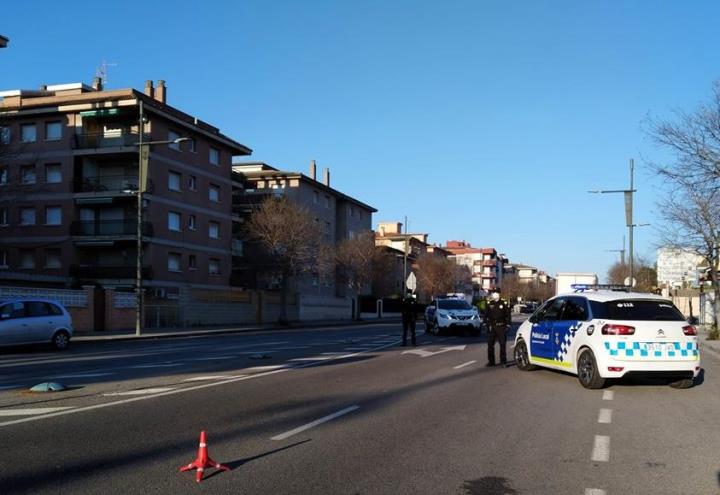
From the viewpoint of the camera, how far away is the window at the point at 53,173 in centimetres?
4488

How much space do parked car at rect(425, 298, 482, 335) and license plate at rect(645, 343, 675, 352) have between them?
18395 mm

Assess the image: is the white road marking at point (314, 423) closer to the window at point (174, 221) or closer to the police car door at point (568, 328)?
the police car door at point (568, 328)

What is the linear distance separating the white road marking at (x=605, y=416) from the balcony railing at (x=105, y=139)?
127 feet

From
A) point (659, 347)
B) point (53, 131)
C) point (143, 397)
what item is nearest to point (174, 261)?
point (53, 131)

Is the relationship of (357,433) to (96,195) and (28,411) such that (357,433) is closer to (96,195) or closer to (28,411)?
(28,411)

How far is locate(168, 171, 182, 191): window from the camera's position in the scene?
45.0 m

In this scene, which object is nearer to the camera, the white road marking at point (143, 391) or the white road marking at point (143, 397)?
the white road marking at point (143, 397)

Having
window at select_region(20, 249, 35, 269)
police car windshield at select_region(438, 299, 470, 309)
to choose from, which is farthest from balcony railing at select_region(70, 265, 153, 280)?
police car windshield at select_region(438, 299, 470, 309)

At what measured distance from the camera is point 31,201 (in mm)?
45062

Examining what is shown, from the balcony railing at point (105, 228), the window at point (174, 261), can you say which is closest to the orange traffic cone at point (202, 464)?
the balcony railing at point (105, 228)

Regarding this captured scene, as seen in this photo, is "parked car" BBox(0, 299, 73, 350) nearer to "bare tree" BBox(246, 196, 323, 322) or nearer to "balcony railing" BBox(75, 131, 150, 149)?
"bare tree" BBox(246, 196, 323, 322)

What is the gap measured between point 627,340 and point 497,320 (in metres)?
4.41

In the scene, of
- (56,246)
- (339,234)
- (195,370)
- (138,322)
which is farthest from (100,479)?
(339,234)

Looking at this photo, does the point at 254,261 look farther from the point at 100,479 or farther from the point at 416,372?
the point at 100,479
